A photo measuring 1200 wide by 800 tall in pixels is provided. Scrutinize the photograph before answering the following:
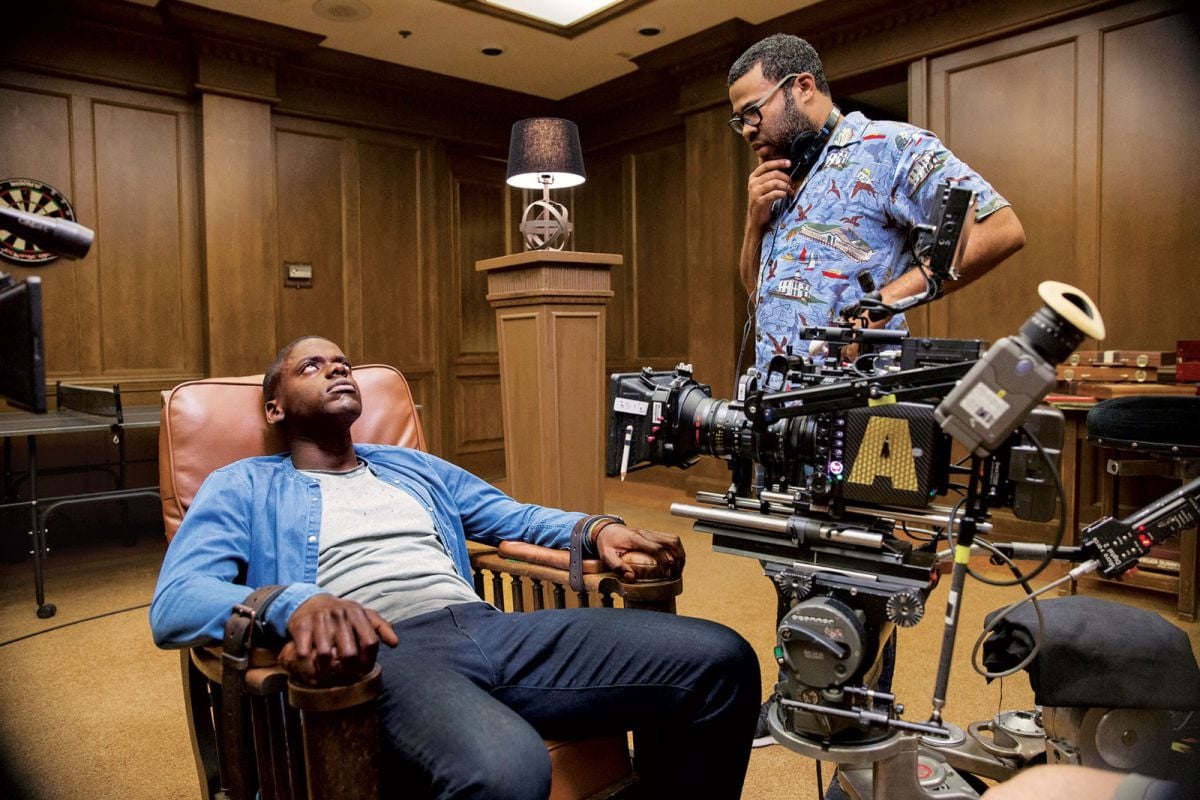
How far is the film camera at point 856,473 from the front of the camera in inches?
38.4

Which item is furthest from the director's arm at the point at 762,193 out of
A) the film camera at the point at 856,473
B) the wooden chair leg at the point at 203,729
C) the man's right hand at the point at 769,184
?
the wooden chair leg at the point at 203,729

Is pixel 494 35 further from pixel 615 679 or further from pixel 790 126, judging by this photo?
pixel 615 679

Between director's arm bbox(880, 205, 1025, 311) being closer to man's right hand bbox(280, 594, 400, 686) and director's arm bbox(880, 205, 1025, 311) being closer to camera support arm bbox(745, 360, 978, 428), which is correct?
camera support arm bbox(745, 360, 978, 428)

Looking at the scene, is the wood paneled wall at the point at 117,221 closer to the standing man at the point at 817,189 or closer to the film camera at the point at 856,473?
the standing man at the point at 817,189

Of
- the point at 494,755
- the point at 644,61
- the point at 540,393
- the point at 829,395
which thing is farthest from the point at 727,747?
the point at 644,61

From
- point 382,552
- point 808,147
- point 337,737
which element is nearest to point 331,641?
point 337,737

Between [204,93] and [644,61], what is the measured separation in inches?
103

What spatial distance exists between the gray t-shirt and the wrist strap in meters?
0.20

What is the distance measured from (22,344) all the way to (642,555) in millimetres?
1090

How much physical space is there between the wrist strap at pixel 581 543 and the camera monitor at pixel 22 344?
103cm

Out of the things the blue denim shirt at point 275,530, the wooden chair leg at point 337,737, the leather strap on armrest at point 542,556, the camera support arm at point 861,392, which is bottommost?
the wooden chair leg at point 337,737

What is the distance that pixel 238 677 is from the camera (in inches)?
44.1

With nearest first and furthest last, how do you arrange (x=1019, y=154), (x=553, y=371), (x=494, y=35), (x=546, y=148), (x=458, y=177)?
(x=553, y=371) < (x=546, y=148) < (x=1019, y=154) < (x=494, y=35) < (x=458, y=177)

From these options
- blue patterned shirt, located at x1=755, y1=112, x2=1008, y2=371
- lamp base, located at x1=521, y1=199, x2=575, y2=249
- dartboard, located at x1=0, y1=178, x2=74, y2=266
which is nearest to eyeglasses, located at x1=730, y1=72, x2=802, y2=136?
blue patterned shirt, located at x1=755, y1=112, x2=1008, y2=371
